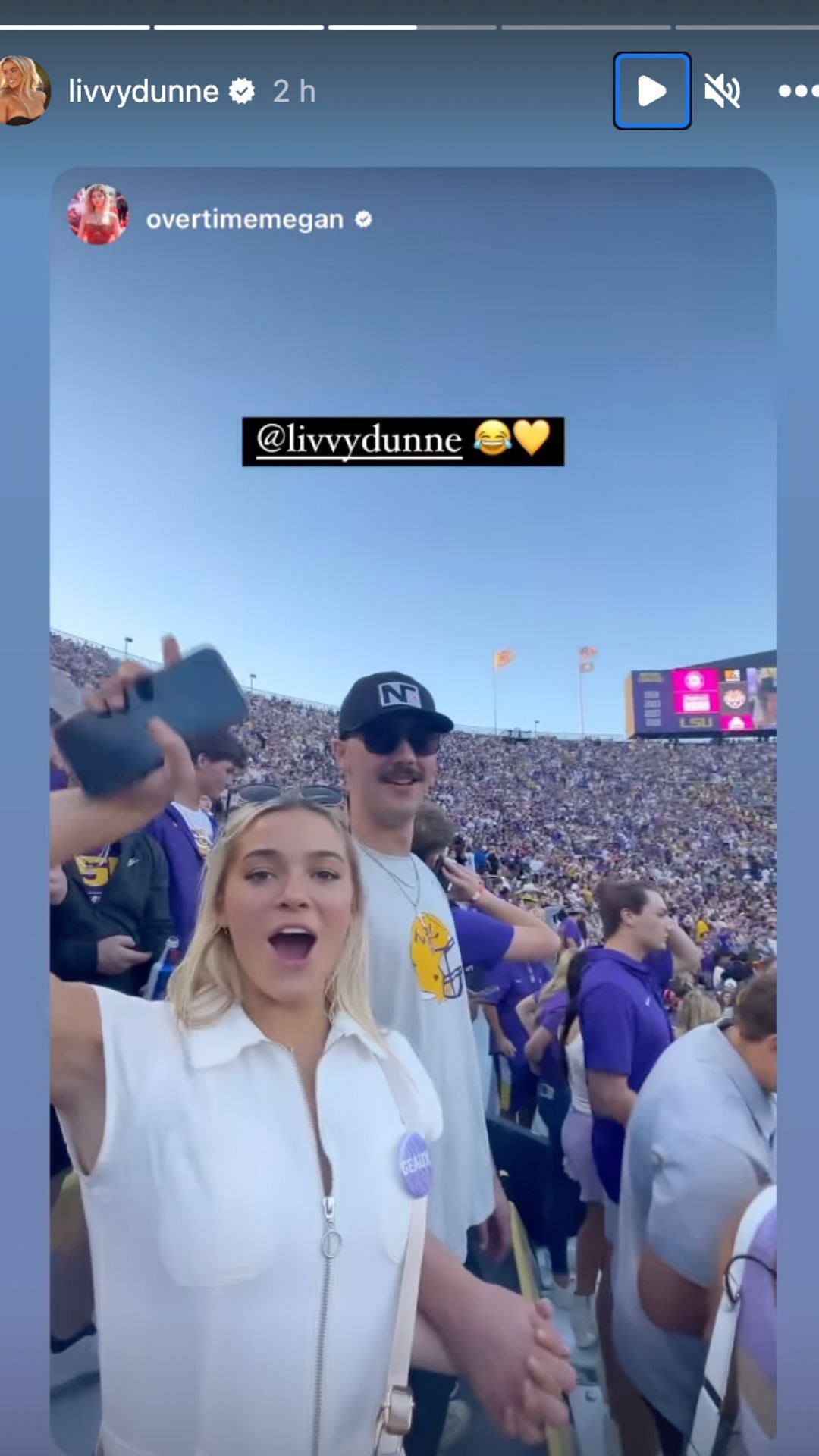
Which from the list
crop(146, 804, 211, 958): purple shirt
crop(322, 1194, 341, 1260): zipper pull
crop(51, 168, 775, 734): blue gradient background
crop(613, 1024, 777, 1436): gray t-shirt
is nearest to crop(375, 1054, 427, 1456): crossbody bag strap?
crop(322, 1194, 341, 1260): zipper pull

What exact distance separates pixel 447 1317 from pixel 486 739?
103cm

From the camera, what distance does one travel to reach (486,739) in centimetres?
179

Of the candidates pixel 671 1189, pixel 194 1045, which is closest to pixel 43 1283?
pixel 194 1045

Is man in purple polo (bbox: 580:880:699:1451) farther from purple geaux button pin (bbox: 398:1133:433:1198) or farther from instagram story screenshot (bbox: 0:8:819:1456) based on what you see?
purple geaux button pin (bbox: 398:1133:433:1198)

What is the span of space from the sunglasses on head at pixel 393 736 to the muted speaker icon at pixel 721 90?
3.99 ft

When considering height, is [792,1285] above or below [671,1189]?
below

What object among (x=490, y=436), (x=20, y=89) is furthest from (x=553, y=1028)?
(x=20, y=89)

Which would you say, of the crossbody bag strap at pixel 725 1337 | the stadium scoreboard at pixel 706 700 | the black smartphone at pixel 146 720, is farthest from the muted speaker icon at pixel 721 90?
the crossbody bag strap at pixel 725 1337

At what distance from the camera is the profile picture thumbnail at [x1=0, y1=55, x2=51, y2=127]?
1.74 m

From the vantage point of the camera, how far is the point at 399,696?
1.79 meters

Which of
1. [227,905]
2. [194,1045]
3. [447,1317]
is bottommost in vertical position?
[447,1317]

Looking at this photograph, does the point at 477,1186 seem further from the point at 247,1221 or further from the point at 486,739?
the point at 486,739

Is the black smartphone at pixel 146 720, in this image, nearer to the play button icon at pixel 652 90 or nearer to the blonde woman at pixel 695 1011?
the blonde woman at pixel 695 1011

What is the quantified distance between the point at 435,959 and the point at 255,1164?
457 mm
